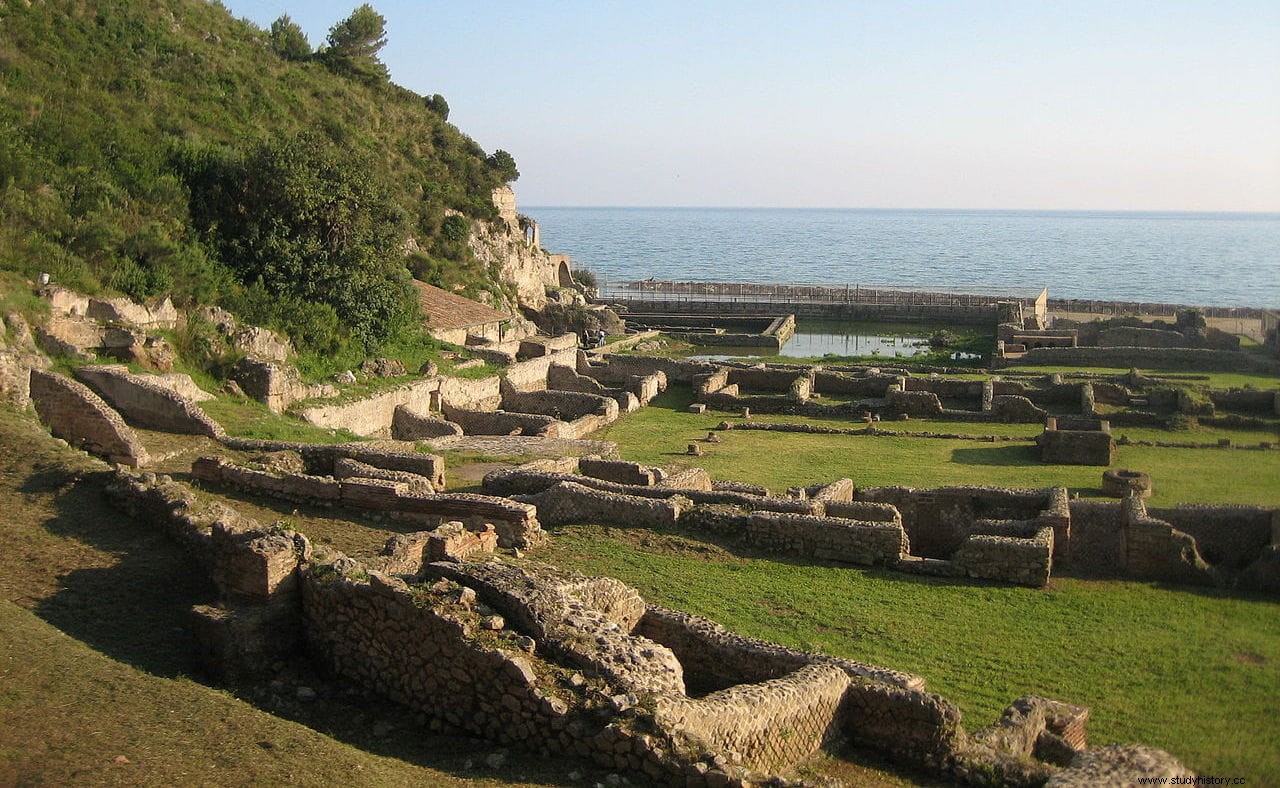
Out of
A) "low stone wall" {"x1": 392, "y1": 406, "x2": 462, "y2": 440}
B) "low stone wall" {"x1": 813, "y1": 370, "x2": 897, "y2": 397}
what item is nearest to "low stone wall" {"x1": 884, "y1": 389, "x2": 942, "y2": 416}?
"low stone wall" {"x1": 813, "y1": 370, "x2": 897, "y2": 397}

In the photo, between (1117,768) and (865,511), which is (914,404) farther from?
(1117,768)

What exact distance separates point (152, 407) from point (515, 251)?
37.0 m

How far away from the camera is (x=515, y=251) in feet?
186

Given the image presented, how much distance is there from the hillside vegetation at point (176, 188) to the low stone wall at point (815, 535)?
14.9m

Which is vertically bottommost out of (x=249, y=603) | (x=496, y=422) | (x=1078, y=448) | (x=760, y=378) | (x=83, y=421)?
(x=496, y=422)

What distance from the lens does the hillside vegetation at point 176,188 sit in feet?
82.8

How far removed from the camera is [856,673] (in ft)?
35.6

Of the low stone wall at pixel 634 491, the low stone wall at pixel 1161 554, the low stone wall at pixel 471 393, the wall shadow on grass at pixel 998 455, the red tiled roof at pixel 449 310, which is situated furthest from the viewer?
the red tiled roof at pixel 449 310

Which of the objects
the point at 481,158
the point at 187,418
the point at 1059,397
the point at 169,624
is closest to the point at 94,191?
the point at 187,418

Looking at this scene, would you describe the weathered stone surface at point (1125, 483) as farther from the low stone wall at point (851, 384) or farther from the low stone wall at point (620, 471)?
the low stone wall at point (851, 384)

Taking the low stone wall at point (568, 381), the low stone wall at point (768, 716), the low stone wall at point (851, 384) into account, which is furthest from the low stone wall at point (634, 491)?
the low stone wall at point (851, 384)

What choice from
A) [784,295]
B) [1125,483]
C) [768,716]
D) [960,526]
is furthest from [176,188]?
[784,295]

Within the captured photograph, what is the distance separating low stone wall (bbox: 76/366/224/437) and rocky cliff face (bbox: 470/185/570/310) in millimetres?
32859

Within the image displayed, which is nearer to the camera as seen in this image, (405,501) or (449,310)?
(405,501)
